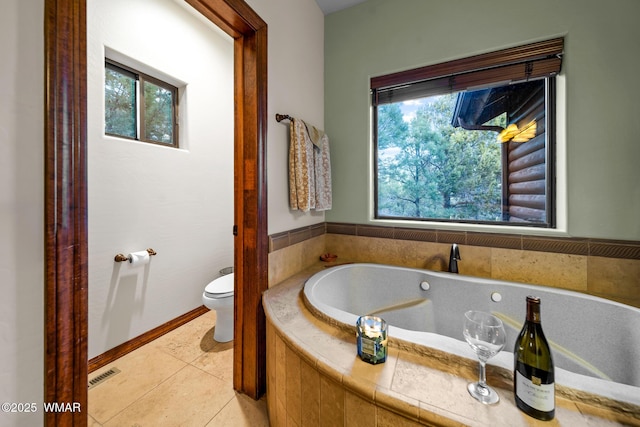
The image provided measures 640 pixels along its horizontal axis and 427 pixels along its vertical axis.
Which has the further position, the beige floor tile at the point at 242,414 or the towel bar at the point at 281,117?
the towel bar at the point at 281,117

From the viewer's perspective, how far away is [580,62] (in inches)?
56.8

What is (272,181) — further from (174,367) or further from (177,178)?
(174,367)

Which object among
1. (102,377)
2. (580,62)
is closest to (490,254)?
(580,62)

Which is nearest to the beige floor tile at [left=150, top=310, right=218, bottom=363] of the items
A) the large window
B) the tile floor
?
the tile floor

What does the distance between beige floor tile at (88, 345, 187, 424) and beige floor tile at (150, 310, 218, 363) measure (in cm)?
5

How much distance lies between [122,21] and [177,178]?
1.16m

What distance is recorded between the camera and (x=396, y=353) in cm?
93

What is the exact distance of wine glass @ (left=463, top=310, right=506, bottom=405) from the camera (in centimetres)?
73

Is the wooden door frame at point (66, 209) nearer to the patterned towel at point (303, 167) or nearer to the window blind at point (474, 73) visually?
the patterned towel at point (303, 167)

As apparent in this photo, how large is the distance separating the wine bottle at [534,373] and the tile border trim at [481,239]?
3.48 ft

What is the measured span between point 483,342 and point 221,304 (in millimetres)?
1695

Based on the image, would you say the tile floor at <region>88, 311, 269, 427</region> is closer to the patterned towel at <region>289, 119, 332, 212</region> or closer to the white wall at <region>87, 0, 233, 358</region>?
the white wall at <region>87, 0, 233, 358</region>

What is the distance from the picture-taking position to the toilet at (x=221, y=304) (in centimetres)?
189

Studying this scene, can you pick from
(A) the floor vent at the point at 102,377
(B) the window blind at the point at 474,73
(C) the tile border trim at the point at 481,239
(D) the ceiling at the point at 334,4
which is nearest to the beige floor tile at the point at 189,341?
(A) the floor vent at the point at 102,377
